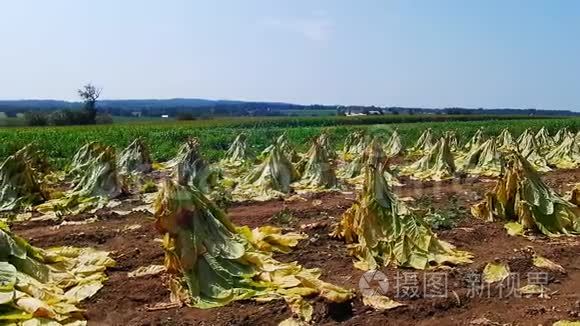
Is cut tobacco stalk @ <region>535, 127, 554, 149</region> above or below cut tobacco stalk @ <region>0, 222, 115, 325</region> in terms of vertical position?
above

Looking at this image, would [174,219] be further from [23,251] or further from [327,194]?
[327,194]

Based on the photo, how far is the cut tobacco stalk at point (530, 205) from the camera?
33.8 ft

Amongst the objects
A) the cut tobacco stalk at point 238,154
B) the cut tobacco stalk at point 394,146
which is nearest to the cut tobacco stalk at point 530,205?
the cut tobacco stalk at point 238,154

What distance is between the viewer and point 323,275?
26.4 ft

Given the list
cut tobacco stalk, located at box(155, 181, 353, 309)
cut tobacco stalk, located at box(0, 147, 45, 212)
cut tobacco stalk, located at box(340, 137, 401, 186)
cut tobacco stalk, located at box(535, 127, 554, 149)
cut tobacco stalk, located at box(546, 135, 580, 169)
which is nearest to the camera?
cut tobacco stalk, located at box(155, 181, 353, 309)

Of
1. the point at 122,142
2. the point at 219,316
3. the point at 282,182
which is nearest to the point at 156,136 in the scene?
the point at 122,142

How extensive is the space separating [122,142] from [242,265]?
76.4 ft

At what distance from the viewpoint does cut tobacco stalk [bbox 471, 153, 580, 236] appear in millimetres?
Result: 10305

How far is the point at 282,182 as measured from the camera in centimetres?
1523

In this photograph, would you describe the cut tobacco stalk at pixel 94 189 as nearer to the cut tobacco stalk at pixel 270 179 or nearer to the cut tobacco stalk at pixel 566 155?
the cut tobacco stalk at pixel 270 179

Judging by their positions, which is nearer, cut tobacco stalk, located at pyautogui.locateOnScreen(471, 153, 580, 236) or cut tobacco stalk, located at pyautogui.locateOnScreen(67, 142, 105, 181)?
cut tobacco stalk, located at pyautogui.locateOnScreen(471, 153, 580, 236)

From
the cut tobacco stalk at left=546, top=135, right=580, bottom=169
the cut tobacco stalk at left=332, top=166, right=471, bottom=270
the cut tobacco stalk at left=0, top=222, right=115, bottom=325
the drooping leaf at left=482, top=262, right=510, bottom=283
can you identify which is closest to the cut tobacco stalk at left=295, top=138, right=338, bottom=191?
the cut tobacco stalk at left=332, top=166, right=471, bottom=270

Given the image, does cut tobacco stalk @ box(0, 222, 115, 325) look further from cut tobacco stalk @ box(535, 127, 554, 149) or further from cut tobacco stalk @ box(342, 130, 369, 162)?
cut tobacco stalk @ box(535, 127, 554, 149)

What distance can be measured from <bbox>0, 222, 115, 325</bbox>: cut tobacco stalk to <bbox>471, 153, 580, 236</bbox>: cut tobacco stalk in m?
6.68
